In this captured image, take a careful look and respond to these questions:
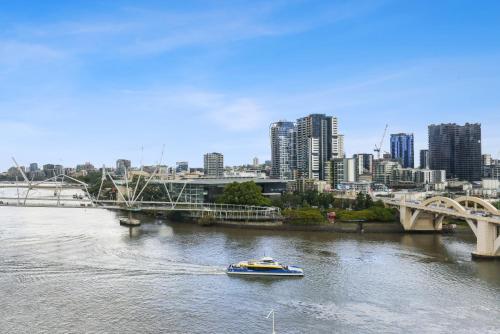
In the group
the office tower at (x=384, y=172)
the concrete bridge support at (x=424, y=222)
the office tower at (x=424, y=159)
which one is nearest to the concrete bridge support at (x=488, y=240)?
the concrete bridge support at (x=424, y=222)

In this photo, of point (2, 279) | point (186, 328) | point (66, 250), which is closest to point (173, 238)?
point (66, 250)

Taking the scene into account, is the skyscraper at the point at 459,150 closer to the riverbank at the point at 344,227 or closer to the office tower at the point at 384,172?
the office tower at the point at 384,172

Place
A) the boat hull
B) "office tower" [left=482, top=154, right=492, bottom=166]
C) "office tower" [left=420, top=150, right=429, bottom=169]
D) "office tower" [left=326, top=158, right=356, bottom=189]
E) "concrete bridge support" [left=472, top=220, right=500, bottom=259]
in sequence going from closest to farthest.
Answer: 1. the boat hull
2. "concrete bridge support" [left=472, top=220, right=500, bottom=259]
3. "office tower" [left=326, top=158, right=356, bottom=189]
4. "office tower" [left=482, top=154, right=492, bottom=166]
5. "office tower" [left=420, top=150, right=429, bottom=169]

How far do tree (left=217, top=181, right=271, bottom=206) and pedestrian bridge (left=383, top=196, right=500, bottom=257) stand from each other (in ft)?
26.6

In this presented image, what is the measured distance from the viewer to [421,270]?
17.3m

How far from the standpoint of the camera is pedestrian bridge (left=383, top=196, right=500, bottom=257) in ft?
62.0

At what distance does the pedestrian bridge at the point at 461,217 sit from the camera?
62.0 ft

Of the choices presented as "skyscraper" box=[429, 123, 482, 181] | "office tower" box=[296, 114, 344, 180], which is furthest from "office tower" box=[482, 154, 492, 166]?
"office tower" box=[296, 114, 344, 180]

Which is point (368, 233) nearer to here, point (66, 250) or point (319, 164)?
point (66, 250)

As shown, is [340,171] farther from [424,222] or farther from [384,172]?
[424,222]

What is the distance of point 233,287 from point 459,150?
7773 cm

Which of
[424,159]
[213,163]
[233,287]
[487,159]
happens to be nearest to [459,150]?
[487,159]

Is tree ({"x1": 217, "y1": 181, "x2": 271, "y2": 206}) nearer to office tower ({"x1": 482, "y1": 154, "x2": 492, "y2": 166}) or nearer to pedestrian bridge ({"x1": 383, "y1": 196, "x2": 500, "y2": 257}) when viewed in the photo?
pedestrian bridge ({"x1": 383, "y1": 196, "x2": 500, "y2": 257})

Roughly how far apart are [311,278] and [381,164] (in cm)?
6051
